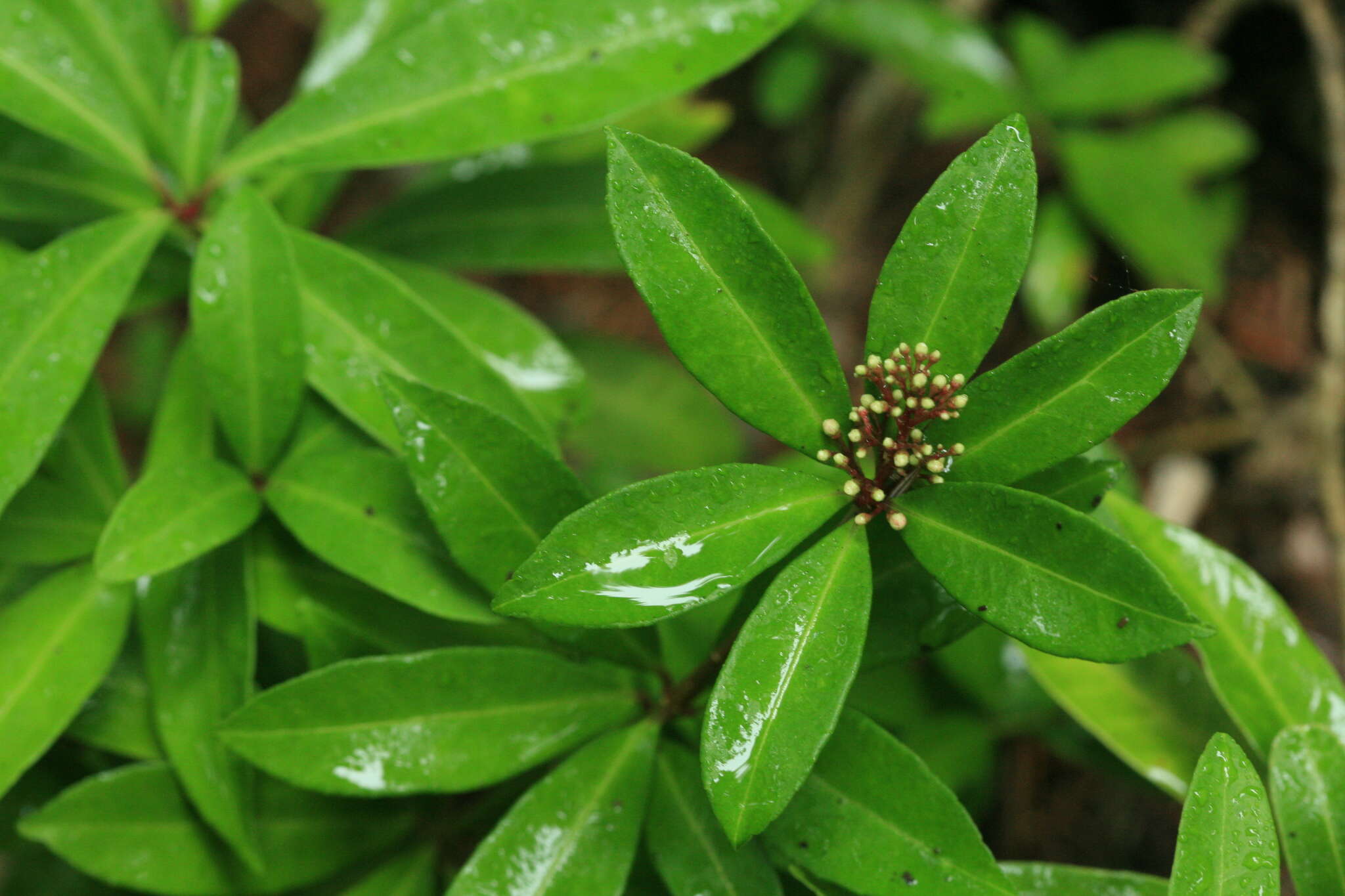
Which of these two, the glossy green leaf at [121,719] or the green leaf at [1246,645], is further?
the glossy green leaf at [121,719]

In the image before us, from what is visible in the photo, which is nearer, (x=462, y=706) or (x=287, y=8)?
(x=462, y=706)

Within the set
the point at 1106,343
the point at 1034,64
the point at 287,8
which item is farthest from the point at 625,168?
the point at 287,8

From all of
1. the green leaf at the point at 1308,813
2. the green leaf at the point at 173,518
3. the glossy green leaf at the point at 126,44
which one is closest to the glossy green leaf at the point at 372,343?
the green leaf at the point at 173,518

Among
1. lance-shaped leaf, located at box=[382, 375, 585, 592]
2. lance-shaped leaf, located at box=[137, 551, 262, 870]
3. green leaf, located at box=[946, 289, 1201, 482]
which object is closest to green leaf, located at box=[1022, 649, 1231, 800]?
green leaf, located at box=[946, 289, 1201, 482]

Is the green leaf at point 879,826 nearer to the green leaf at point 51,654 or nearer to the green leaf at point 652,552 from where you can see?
the green leaf at point 652,552

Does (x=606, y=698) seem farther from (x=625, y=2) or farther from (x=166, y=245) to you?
(x=166, y=245)
